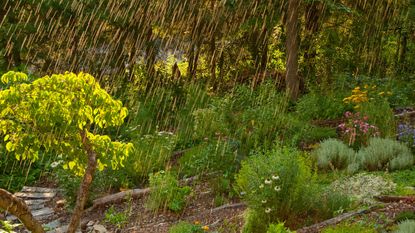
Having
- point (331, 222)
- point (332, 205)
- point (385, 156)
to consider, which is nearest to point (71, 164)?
point (331, 222)

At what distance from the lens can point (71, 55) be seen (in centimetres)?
1680

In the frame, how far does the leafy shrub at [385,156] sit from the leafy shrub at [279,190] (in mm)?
2241

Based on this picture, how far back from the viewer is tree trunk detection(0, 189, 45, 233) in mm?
4358

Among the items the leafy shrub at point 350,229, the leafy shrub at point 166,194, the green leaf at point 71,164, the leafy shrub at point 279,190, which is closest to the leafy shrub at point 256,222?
the leafy shrub at point 279,190

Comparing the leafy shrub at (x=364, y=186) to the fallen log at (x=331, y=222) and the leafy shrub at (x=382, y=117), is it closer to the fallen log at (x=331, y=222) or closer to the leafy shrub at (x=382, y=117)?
Answer: the fallen log at (x=331, y=222)

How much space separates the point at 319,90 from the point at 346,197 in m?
7.66

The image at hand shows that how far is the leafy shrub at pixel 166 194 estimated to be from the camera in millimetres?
8469

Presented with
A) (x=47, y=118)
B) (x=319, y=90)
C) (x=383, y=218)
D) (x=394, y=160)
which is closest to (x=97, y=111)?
(x=47, y=118)

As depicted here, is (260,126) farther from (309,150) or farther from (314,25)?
(314,25)

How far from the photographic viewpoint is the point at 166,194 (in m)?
8.55

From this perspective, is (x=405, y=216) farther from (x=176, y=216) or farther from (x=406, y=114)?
(x=406, y=114)

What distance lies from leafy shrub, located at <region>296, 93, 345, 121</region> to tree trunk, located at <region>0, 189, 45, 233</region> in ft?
26.5

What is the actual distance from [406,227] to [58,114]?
11.8 feet

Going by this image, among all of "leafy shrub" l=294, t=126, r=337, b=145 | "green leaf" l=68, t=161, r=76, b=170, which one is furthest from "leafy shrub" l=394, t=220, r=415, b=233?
"leafy shrub" l=294, t=126, r=337, b=145
